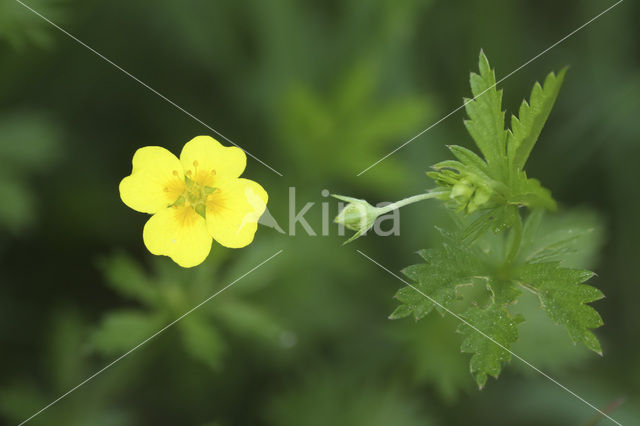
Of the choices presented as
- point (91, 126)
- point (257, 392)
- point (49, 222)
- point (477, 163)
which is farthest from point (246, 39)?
point (477, 163)

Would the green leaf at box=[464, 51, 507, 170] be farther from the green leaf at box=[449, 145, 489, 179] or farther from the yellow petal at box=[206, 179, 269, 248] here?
the yellow petal at box=[206, 179, 269, 248]

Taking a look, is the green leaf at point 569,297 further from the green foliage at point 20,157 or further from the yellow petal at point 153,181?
the green foliage at point 20,157

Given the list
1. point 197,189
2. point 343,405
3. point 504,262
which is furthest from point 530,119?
point 343,405

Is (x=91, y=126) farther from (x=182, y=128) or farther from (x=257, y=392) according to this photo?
(x=257, y=392)

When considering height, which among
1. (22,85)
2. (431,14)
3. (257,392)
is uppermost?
(431,14)

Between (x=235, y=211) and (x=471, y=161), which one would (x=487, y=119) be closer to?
(x=471, y=161)

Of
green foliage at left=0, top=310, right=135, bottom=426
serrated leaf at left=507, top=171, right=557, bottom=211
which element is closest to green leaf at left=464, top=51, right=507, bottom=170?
serrated leaf at left=507, top=171, right=557, bottom=211
